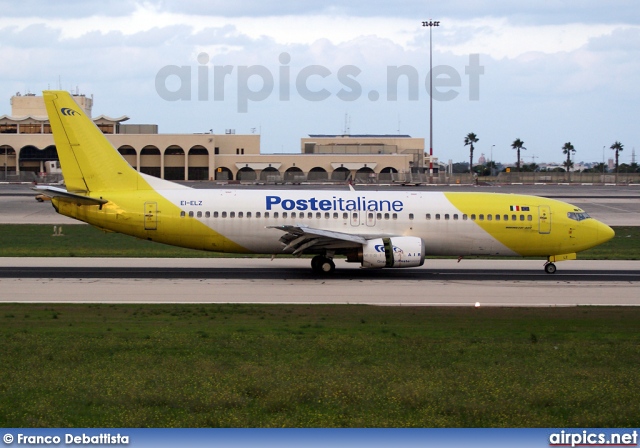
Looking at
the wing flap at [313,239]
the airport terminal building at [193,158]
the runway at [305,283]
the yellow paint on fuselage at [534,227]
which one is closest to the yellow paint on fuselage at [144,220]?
the runway at [305,283]

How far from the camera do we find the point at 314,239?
31.2 metres

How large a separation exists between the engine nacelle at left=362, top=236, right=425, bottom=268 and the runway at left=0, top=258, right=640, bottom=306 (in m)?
0.65

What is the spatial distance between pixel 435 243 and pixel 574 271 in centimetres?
620

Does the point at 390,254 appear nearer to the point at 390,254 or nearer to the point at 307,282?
the point at 390,254

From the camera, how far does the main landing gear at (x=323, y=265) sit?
3212cm

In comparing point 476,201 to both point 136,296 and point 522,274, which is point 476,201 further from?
point 136,296

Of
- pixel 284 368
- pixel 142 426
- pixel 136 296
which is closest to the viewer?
pixel 142 426

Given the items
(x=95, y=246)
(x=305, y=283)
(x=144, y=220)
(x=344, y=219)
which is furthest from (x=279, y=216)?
(x=95, y=246)

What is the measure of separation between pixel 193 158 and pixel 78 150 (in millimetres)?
80596

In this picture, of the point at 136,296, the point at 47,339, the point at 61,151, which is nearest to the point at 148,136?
the point at 61,151

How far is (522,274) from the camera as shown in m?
33.4

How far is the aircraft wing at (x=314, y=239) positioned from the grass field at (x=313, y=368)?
7.53 meters

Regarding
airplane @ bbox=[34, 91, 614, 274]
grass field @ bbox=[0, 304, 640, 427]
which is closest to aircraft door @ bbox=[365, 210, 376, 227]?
airplane @ bbox=[34, 91, 614, 274]
